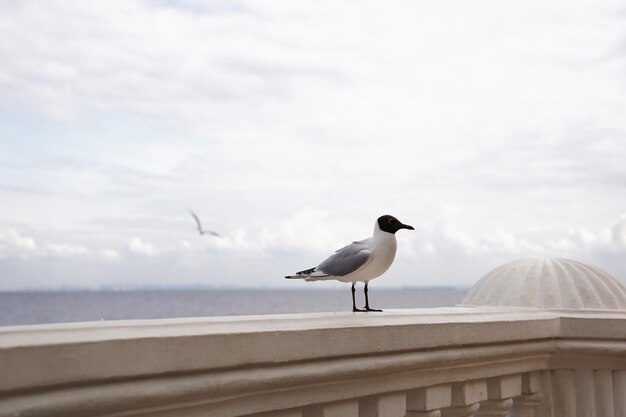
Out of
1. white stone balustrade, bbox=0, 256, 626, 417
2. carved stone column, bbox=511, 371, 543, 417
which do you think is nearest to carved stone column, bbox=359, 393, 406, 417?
white stone balustrade, bbox=0, 256, 626, 417

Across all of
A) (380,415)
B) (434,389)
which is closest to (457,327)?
(434,389)

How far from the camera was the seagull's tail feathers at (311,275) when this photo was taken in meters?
3.67

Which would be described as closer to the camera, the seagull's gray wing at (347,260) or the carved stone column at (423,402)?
the carved stone column at (423,402)

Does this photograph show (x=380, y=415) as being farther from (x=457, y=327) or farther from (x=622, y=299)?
(x=622, y=299)

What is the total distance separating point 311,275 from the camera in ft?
12.2

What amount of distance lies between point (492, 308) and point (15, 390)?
2642 millimetres

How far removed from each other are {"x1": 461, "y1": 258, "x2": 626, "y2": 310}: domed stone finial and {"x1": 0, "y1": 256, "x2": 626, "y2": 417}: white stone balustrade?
9 cm

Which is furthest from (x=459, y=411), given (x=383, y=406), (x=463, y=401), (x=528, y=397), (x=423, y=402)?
A: (x=528, y=397)

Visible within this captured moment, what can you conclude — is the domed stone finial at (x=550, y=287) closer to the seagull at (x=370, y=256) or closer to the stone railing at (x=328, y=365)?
the stone railing at (x=328, y=365)

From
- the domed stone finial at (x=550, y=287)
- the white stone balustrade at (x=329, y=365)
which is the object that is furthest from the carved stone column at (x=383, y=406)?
the domed stone finial at (x=550, y=287)

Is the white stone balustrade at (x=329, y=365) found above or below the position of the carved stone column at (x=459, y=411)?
above

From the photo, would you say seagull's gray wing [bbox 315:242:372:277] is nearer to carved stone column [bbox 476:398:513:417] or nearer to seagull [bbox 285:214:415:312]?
seagull [bbox 285:214:415:312]

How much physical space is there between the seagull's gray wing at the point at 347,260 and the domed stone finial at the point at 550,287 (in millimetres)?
939

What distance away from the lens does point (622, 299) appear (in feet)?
13.1
